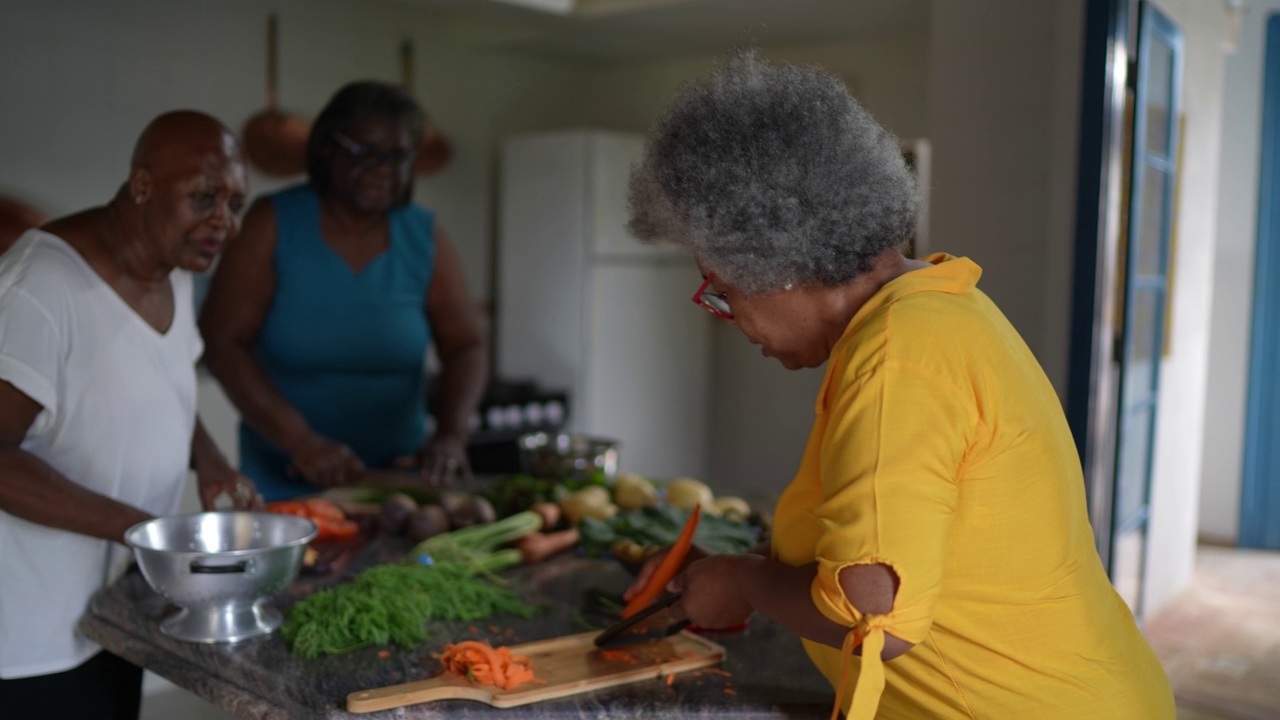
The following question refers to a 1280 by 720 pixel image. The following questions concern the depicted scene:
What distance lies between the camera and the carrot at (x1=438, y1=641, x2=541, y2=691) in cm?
144

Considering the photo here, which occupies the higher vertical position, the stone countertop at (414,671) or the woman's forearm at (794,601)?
the woman's forearm at (794,601)

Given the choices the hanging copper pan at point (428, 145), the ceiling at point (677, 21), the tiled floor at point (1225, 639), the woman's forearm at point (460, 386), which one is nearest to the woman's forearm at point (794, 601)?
the woman's forearm at point (460, 386)

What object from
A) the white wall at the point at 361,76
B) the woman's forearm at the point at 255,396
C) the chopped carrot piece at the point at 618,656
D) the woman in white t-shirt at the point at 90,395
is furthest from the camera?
the white wall at the point at 361,76

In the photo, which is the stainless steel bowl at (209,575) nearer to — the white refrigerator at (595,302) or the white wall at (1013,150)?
the white wall at (1013,150)

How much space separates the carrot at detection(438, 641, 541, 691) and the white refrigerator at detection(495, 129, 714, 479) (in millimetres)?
3552


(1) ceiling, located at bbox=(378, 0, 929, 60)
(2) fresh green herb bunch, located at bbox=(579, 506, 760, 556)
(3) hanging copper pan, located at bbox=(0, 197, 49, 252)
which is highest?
(1) ceiling, located at bbox=(378, 0, 929, 60)

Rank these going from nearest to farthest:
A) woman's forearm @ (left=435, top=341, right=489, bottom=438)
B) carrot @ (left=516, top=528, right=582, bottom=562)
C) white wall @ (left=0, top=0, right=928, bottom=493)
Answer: carrot @ (left=516, top=528, right=582, bottom=562) → woman's forearm @ (left=435, top=341, right=489, bottom=438) → white wall @ (left=0, top=0, right=928, bottom=493)

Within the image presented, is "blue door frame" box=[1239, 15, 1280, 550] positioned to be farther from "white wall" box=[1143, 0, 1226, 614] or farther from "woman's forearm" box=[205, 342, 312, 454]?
"woman's forearm" box=[205, 342, 312, 454]

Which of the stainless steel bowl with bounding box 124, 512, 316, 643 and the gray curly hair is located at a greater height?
the gray curly hair

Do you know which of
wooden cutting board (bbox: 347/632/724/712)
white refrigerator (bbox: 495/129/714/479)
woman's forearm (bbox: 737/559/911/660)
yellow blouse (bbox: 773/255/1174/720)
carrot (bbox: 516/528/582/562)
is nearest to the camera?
yellow blouse (bbox: 773/255/1174/720)

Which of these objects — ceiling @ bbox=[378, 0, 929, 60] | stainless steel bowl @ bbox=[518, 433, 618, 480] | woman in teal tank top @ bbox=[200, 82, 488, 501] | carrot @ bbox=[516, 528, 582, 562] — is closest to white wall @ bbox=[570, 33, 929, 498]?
ceiling @ bbox=[378, 0, 929, 60]

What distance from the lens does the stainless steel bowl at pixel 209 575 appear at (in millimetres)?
1588

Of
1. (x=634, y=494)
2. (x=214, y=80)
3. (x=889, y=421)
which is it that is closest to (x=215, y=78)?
(x=214, y=80)

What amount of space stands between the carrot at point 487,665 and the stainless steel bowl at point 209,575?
0.32 metres
